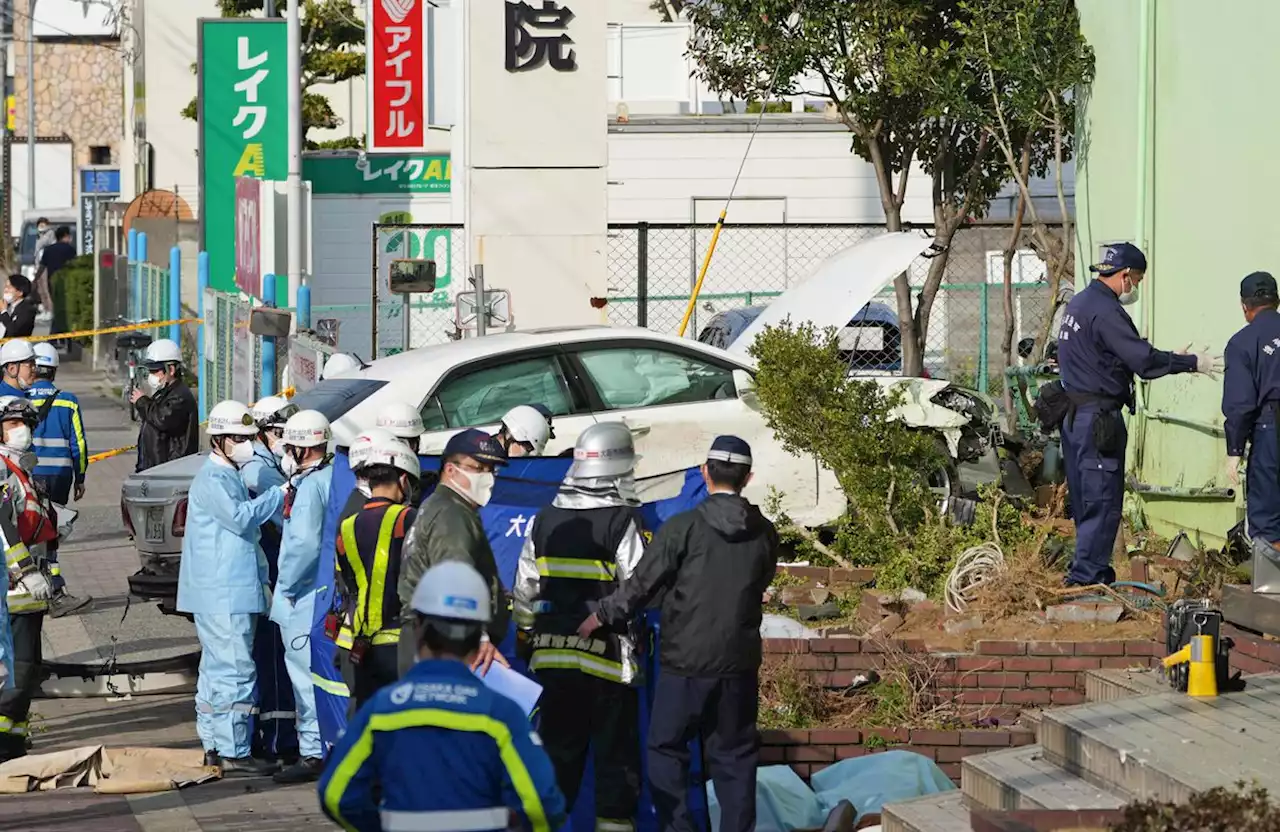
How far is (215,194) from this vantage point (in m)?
22.1

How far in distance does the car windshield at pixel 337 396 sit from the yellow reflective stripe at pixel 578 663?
4109 mm

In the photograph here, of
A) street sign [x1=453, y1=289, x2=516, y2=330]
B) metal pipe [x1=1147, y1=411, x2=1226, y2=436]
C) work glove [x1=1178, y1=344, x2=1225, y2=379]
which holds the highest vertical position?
street sign [x1=453, y1=289, x2=516, y2=330]

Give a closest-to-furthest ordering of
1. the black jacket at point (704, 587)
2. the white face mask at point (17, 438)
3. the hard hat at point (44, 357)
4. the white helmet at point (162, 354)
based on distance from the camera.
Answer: the black jacket at point (704, 587) < the white face mask at point (17, 438) < the hard hat at point (44, 357) < the white helmet at point (162, 354)

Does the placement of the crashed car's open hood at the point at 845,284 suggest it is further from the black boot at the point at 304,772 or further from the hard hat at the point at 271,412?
the black boot at the point at 304,772

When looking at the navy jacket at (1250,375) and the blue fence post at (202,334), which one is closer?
the navy jacket at (1250,375)

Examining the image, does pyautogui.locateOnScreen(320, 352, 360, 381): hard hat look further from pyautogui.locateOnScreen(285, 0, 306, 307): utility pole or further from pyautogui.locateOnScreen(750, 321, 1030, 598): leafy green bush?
pyautogui.locateOnScreen(285, 0, 306, 307): utility pole

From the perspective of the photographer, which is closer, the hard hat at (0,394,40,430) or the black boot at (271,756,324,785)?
the black boot at (271,756,324,785)

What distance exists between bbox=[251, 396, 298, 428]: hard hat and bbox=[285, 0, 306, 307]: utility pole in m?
6.57

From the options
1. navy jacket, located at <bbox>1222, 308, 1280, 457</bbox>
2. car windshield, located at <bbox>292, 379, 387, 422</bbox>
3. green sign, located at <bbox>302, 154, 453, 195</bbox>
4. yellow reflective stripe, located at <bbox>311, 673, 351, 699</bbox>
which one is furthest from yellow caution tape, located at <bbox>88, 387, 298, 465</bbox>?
green sign, located at <bbox>302, 154, 453, 195</bbox>

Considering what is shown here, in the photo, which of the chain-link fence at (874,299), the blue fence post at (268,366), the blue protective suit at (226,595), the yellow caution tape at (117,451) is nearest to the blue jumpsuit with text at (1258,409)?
the blue protective suit at (226,595)

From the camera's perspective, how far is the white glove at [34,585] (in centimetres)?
934

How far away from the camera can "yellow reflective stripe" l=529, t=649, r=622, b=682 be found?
7.28 m

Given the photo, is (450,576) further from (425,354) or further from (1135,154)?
(1135,154)

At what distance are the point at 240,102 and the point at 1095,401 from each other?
13420mm
